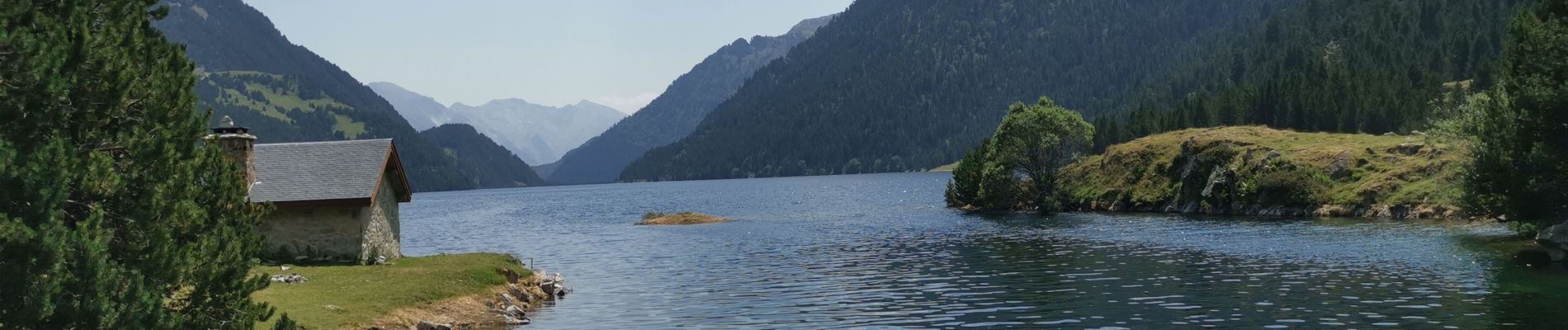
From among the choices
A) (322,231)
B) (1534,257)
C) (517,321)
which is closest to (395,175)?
(322,231)

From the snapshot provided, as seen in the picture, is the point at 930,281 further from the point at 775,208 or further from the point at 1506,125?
the point at 775,208

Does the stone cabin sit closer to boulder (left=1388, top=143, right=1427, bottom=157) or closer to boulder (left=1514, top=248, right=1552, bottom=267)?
boulder (left=1514, top=248, right=1552, bottom=267)

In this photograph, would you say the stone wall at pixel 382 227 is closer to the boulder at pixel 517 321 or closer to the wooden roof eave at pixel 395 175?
the wooden roof eave at pixel 395 175

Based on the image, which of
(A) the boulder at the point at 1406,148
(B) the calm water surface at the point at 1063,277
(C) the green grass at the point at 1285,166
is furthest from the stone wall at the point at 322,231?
(A) the boulder at the point at 1406,148

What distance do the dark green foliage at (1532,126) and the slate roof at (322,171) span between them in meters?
52.1

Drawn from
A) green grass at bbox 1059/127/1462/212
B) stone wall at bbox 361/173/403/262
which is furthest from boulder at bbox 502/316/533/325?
green grass at bbox 1059/127/1462/212

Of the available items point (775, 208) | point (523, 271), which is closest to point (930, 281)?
point (523, 271)

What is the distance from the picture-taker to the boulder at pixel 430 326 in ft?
116

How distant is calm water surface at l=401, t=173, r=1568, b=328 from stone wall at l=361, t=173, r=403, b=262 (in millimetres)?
9163

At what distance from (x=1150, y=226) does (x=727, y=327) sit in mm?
59484

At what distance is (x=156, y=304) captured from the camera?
2016 centimetres

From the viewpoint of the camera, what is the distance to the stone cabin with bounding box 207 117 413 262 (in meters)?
47.1

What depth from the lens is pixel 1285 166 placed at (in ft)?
342

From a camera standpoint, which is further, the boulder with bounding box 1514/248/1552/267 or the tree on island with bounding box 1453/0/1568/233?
the tree on island with bounding box 1453/0/1568/233
